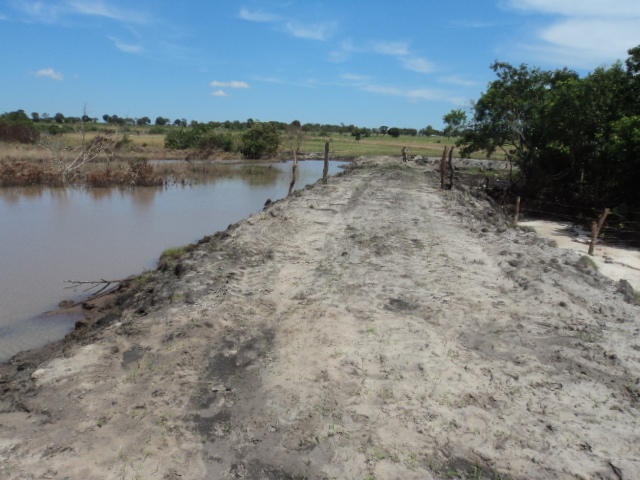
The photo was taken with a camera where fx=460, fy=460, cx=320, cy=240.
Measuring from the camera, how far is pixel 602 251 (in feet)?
41.6

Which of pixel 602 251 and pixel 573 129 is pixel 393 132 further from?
pixel 602 251

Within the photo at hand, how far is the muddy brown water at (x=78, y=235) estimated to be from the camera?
30.6 feet

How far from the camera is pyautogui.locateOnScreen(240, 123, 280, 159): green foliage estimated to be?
51.5 meters

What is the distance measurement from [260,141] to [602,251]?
4274 centimetres

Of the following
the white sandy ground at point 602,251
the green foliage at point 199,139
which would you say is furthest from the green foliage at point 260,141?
the white sandy ground at point 602,251

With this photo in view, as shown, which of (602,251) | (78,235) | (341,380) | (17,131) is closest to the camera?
(341,380)

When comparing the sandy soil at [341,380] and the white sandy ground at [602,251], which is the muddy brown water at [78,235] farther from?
the white sandy ground at [602,251]

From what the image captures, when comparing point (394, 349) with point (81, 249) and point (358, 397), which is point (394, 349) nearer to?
point (358, 397)

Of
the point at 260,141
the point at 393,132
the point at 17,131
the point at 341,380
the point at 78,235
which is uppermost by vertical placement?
the point at 393,132

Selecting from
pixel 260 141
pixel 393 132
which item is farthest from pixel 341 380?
pixel 393 132

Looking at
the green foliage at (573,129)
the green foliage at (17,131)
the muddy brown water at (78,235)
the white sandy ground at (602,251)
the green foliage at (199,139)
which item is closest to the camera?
the muddy brown water at (78,235)

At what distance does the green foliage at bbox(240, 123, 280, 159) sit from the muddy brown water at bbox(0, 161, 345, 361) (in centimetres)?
2278

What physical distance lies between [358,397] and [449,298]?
122 inches

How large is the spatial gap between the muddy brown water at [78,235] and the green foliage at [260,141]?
22785mm
